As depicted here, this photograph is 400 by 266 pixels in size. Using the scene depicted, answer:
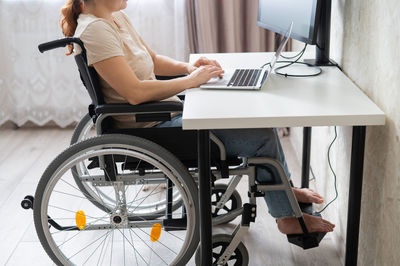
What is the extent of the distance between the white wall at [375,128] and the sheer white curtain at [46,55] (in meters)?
1.35

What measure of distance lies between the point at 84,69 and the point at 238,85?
0.50 meters

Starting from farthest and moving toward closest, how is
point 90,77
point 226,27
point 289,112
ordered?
point 226,27, point 90,77, point 289,112

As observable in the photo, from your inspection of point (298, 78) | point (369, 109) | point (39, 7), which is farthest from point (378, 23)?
point (39, 7)

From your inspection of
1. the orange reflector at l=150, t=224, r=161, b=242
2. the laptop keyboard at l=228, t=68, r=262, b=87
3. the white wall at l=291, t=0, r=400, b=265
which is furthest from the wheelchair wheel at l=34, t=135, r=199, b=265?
the white wall at l=291, t=0, r=400, b=265

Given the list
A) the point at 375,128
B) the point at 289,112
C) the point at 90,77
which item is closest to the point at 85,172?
the point at 90,77

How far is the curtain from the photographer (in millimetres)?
3072

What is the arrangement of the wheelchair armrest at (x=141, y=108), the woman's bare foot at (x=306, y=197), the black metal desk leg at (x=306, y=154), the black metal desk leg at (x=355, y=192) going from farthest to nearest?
1. the black metal desk leg at (x=306, y=154)
2. the woman's bare foot at (x=306, y=197)
3. the wheelchair armrest at (x=141, y=108)
4. the black metal desk leg at (x=355, y=192)

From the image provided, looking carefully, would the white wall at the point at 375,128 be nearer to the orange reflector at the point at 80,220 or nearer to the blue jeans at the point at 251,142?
the blue jeans at the point at 251,142

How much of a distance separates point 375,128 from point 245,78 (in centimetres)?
47

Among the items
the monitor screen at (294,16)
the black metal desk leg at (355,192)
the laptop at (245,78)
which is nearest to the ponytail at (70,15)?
the laptop at (245,78)

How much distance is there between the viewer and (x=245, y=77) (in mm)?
1922

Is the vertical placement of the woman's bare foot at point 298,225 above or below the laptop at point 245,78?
below

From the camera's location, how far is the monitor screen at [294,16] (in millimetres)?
1793

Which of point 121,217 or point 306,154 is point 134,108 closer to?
point 121,217
